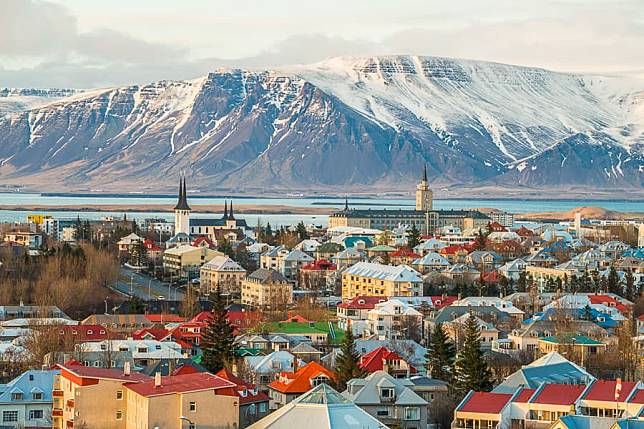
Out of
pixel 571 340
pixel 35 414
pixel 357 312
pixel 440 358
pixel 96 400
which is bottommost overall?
pixel 357 312

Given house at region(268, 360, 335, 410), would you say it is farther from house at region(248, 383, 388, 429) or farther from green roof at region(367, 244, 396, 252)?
green roof at region(367, 244, 396, 252)

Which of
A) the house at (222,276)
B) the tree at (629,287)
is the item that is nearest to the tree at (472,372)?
the tree at (629,287)

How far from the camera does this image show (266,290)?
7512cm

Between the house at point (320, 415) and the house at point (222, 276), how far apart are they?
48.5m

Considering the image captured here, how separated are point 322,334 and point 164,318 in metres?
7.30

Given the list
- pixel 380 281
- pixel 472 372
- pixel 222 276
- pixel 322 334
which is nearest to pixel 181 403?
pixel 472 372

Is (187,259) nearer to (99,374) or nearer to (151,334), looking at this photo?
(151,334)

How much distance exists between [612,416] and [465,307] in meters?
28.2

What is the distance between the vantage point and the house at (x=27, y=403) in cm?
3631

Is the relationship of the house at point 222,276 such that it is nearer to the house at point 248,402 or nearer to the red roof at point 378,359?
the red roof at point 378,359

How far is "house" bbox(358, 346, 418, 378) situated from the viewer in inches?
1689

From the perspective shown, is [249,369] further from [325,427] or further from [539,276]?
[539,276]

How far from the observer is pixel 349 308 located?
217 feet

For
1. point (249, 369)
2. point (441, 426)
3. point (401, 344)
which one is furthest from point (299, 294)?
point (441, 426)
